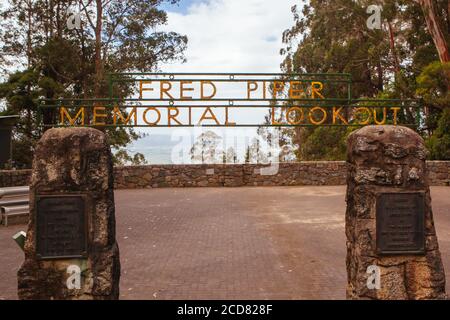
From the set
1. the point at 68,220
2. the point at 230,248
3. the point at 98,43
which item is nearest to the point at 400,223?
the point at 68,220

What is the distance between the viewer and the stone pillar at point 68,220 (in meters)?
3.94

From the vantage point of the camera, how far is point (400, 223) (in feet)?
13.5

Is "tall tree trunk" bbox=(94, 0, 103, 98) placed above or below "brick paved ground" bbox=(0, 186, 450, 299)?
above

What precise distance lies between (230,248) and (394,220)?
3.84 m

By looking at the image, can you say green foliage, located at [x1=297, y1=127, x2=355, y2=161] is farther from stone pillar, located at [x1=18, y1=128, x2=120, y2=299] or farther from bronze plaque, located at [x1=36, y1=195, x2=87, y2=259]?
bronze plaque, located at [x1=36, y1=195, x2=87, y2=259]

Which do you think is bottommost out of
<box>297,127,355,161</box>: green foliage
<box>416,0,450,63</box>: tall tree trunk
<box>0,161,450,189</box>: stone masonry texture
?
<box>0,161,450,189</box>: stone masonry texture

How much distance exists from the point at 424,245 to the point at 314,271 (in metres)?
2.23

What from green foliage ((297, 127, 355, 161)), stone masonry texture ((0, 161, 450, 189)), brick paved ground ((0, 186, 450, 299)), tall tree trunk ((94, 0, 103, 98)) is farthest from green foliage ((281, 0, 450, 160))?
tall tree trunk ((94, 0, 103, 98))

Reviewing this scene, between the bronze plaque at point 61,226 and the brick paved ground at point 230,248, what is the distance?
1.37m

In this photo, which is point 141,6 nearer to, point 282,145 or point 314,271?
point 282,145

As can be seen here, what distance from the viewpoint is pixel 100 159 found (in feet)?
13.2

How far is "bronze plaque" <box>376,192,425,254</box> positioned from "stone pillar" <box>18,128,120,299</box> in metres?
2.73

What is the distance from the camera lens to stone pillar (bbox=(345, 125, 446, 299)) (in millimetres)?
4090
